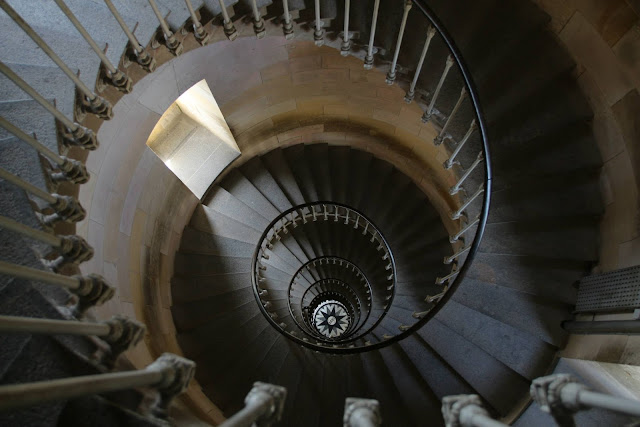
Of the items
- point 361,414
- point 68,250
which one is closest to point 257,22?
point 68,250

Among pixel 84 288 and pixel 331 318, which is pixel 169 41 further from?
pixel 331 318

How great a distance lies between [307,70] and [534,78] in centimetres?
301

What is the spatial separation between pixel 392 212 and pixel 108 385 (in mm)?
6373

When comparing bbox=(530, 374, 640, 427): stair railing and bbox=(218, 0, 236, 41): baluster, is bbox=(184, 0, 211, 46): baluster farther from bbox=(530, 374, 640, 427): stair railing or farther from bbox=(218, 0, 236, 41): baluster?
bbox=(530, 374, 640, 427): stair railing

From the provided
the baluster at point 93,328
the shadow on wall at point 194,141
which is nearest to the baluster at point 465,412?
the baluster at point 93,328

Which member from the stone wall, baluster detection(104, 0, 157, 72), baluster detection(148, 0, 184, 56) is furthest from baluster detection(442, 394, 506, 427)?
baluster detection(148, 0, 184, 56)

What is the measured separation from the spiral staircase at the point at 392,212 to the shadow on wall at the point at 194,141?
38 centimetres

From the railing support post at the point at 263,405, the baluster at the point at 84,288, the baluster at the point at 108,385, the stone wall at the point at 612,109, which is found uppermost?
the stone wall at the point at 612,109

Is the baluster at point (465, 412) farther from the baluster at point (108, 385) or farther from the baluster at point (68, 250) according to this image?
the baluster at point (68, 250)

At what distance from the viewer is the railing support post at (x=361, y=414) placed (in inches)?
69.2

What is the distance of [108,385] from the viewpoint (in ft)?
4.90

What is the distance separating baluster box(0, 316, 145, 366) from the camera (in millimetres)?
1433

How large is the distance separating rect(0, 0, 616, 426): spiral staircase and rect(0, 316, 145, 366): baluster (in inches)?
8.0

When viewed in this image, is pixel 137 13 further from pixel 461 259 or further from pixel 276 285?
pixel 276 285
